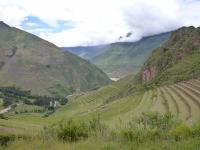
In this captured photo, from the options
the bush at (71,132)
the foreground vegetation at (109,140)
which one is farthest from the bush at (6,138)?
the bush at (71,132)

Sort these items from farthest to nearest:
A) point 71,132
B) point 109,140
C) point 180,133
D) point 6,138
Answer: point 71,132
point 6,138
point 180,133
point 109,140

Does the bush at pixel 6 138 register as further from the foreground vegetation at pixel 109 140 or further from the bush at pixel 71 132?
the bush at pixel 71 132

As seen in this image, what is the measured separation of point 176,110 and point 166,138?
237ft

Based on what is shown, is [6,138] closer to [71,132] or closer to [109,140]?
[71,132]

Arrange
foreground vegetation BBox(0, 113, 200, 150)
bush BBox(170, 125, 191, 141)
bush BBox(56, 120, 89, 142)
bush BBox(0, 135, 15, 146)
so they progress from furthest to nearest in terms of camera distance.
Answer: bush BBox(56, 120, 89, 142), bush BBox(0, 135, 15, 146), bush BBox(170, 125, 191, 141), foreground vegetation BBox(0, 113, 200, 150)

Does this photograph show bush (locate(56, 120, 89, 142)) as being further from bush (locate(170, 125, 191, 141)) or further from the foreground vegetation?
bush (locate(170, 125, 191, 141))

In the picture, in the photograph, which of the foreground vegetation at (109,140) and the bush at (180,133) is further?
the bush at (180,133)

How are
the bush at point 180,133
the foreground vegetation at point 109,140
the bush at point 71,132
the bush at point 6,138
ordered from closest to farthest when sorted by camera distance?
the foreground vegetation at point 109,140
the bush at point 180,133
the bush at point 6,138
the bush at point 71,132

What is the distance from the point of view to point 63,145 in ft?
56.9

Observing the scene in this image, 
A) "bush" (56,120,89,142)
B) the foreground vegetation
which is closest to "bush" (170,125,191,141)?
the foreground vegetation

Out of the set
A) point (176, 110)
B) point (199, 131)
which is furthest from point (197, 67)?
point (199, 131)

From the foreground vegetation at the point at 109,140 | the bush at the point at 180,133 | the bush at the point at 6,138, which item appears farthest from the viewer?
the bush at the point at 6,138

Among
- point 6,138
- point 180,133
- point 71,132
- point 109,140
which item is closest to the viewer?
point 109,140

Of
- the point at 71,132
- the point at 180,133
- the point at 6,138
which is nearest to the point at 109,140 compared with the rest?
the point at 71,132
